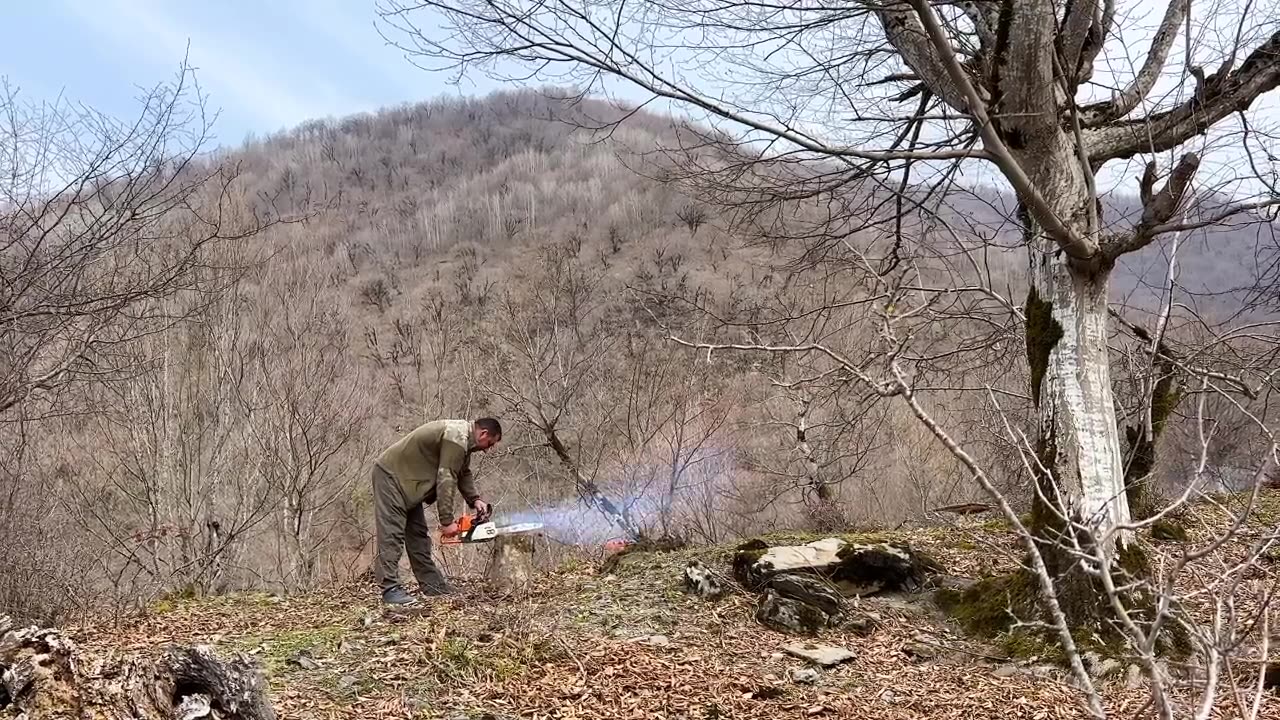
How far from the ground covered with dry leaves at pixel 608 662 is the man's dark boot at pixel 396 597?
0.77 feet

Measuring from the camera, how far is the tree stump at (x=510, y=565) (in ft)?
19.3

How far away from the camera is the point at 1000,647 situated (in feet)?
15.5

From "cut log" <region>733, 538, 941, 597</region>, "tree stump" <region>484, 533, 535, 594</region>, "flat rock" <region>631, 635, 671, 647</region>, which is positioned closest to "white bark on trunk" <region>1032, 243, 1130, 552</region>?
"cut log" <region>733, 538, 941, 597</region>

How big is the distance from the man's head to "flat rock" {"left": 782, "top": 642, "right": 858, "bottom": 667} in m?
2.73

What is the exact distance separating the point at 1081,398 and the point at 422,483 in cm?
471

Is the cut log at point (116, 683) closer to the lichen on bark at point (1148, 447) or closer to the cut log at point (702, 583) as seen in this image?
the cut log at point (702, 583)

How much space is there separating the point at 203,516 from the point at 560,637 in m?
11.4

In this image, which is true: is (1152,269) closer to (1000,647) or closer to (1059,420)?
(1059,420)

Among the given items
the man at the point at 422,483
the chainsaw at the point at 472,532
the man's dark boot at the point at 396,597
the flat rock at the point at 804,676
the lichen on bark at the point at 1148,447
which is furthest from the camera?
the lichen on bark at the point at 1148,447

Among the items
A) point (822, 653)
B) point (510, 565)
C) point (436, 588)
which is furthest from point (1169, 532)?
point (436, 588)

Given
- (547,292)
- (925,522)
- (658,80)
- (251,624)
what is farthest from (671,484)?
(658,80)

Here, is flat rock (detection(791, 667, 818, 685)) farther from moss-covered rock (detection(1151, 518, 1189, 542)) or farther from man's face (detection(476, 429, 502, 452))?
moss-covered rock (detection(1151, 518, 1189, 542))

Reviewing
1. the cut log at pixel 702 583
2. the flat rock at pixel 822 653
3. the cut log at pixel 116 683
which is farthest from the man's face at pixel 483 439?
the cut log at pixel 116 683

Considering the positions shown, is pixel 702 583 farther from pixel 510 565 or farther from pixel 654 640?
pixel 510 565
